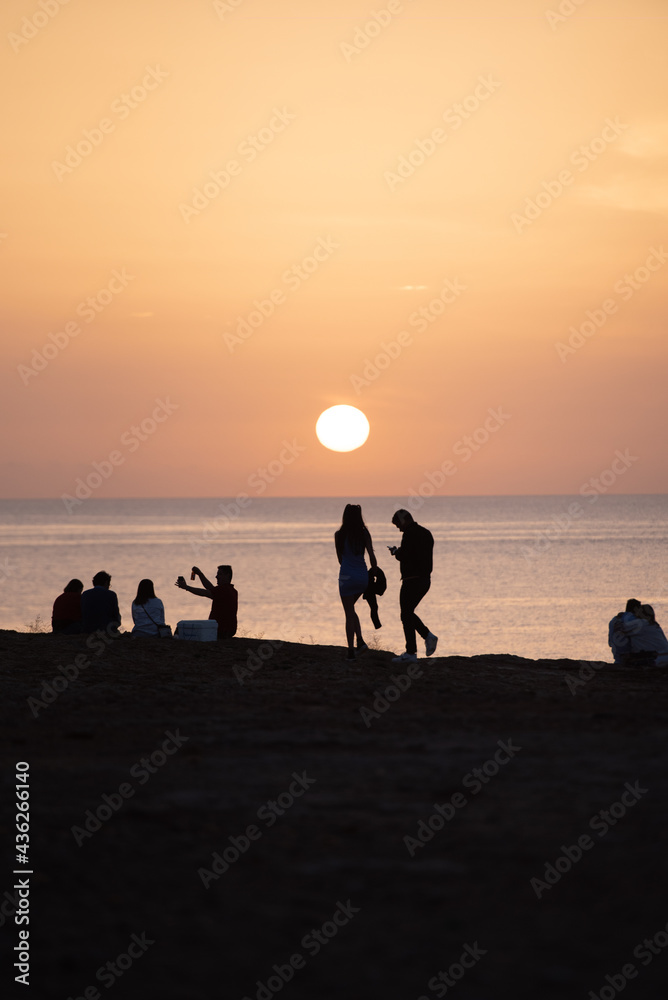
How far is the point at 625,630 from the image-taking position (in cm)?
1425

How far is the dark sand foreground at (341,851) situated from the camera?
4.38 m

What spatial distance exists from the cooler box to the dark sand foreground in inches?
234

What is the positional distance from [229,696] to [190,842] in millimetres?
5015

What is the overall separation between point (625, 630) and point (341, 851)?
9604mm

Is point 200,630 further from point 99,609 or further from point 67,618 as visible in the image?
point 67,618

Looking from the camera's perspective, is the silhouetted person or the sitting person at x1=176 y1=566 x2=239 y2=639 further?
the sitting person at x1=176 y1=566 x2=239 y2=639

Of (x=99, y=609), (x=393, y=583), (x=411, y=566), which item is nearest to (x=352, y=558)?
(x=411, y=566)

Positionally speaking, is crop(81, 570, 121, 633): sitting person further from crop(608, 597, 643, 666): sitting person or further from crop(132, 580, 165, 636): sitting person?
crop(608, 597, 643, 666): sitting person

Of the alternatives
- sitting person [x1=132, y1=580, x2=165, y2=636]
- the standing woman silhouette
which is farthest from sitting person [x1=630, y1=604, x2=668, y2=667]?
sitting person [x1=132, y1=580, x2=165, y2=636]

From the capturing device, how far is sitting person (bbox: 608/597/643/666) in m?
14.1

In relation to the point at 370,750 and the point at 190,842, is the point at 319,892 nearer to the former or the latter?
the point at 190,842

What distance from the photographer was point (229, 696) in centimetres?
1064

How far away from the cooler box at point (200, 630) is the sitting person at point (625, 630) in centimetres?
576

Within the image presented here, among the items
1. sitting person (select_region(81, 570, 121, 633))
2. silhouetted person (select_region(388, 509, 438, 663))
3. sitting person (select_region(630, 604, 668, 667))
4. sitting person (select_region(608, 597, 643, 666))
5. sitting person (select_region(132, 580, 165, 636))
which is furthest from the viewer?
sitting person (select_region(81, 570, 121, 633))
